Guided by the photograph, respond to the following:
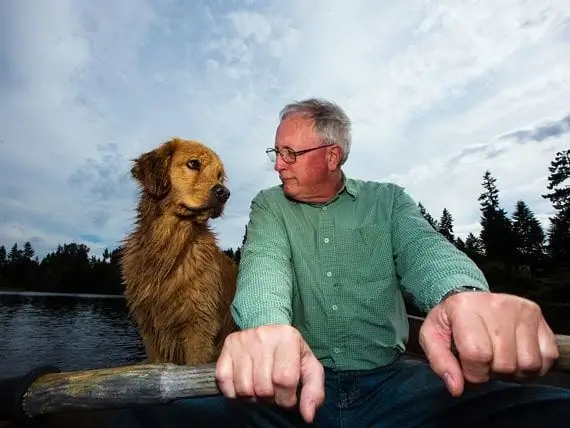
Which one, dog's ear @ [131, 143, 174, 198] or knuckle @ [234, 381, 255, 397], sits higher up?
dog's ear @ [131, 143, 174, 198]

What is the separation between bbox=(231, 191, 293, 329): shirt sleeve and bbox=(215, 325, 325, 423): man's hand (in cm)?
32

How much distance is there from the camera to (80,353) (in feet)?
80.0

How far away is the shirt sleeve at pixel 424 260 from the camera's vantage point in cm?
140

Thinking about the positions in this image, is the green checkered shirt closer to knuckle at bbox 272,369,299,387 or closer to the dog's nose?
knuckle at bbox 272,369,299,387

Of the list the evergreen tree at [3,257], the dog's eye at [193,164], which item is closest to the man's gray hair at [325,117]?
the dog's eye at [193,164]

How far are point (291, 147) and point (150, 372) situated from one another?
1.88 metres

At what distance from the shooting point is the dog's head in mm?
4609

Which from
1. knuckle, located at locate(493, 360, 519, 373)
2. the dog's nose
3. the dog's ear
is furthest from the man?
the dog's ear

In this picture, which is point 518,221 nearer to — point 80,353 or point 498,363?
point 80,353

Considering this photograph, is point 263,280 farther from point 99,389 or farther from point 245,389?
point 99,389

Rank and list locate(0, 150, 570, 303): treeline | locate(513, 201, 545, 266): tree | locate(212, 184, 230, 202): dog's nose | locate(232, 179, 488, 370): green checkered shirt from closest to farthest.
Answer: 1. locate(232, 179, 488, 370): green checkered shirt
2. locate(212, 184, 230, 202): dog's nose
3. locate(0, 150, 570, 303): treeline
4. locate(513, 201, 545, 266): tree

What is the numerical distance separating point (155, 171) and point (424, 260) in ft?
11.9

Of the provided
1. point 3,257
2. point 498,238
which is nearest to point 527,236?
point 498,238

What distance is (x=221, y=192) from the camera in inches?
182
